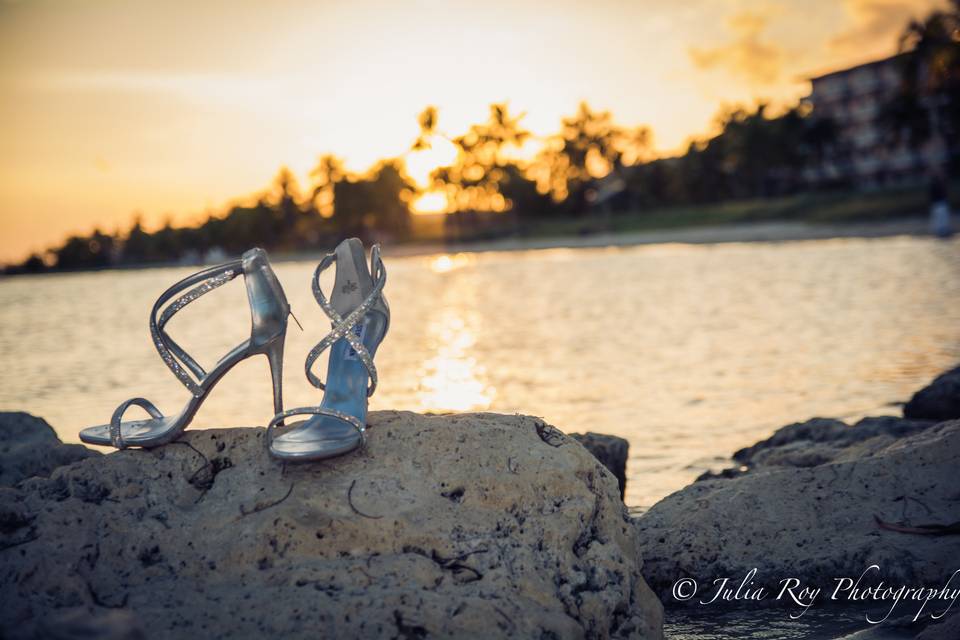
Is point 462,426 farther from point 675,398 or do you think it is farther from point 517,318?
point 517,318

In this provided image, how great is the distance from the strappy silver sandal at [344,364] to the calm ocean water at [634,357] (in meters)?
2.91

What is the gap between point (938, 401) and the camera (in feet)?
23.6

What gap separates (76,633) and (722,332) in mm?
14641

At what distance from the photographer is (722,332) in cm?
1562

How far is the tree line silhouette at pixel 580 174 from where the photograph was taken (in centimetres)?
5709

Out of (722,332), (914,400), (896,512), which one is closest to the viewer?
(896,512)

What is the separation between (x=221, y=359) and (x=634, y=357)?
10.3 m

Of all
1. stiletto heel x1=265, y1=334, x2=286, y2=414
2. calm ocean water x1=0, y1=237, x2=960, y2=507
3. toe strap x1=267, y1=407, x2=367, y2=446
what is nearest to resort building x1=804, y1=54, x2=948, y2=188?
calm ocean water x1=0, y1=237, x2=960, y2=507

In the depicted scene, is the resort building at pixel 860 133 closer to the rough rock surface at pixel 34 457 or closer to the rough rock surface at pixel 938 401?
the rough rock surface at pixel 938 401

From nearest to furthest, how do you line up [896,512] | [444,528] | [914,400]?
[444,528], [896,512], [914,400]

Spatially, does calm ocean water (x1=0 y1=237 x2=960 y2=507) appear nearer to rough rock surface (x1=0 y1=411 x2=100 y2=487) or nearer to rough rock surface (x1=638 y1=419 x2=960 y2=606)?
rough rock surface (x1=638 y1=419 x2=960 y2=606)

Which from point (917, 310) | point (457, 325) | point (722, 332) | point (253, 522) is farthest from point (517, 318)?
point (253, 522)

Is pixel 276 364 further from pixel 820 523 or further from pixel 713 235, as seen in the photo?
pixel 713 235

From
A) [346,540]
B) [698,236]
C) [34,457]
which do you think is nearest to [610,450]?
[346,540]
